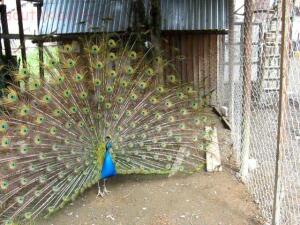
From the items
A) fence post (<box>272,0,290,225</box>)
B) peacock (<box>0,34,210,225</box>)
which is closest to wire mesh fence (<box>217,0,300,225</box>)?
fence post (<box>272,0,290,225</box>)

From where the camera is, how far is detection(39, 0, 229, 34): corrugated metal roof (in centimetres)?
950

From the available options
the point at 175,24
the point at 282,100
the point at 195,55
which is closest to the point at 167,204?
the point at 282,100

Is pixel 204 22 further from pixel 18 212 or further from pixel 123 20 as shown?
pixel 18 212

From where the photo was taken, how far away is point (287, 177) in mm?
5359

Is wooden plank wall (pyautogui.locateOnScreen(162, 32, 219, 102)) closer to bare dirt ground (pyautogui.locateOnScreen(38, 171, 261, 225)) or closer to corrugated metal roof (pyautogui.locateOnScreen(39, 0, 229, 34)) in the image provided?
corrugated metal roof (pyautogui.locateOnScreen(39, 0, 229, 34))

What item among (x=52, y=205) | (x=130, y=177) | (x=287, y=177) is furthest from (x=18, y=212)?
(x=287, y=177)

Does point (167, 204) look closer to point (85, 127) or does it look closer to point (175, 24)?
point (85, 127)

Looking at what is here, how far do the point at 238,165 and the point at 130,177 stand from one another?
5.70 feet

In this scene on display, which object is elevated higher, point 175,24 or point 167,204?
point 175,24

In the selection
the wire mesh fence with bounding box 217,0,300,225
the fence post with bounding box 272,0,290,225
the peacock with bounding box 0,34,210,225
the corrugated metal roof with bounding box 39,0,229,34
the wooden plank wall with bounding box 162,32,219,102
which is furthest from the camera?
the wooden plank wall with bounding box 162,32,219,102

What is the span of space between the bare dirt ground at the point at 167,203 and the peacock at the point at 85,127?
9.0 inches

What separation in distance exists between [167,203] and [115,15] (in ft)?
22.0

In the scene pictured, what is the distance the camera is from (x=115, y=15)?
10117mm

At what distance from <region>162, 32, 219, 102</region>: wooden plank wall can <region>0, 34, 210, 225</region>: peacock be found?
4.80m
